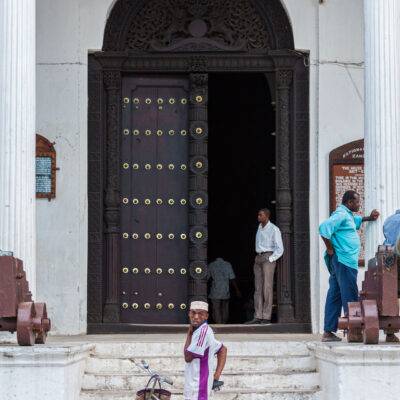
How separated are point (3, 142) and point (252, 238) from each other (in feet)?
33.9

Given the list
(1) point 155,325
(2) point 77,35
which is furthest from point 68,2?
(1) point 155,325

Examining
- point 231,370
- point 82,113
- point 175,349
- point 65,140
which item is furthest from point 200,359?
point 82,113

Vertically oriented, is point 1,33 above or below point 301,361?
above

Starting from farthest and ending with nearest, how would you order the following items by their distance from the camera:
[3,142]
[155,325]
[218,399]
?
1. [155,325]
2. [3,142]
3. [218,399]

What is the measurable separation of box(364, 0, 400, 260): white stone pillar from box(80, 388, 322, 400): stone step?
5.89 ft

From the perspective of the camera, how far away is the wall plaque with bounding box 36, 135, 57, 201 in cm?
1512

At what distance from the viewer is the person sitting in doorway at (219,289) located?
17203 mm

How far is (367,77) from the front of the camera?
516 inches

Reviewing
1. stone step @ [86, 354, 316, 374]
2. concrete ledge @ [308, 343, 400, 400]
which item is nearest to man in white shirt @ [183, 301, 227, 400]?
concrete ledge @ [308, 343, 400, 400]

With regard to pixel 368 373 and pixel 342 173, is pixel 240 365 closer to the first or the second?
pixel 368 373

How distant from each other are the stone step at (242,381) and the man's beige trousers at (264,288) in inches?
123

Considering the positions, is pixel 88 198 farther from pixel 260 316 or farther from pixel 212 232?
pixel 212 232

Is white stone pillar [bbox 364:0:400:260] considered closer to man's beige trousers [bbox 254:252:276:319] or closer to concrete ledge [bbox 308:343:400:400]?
concrete ledge [bbox 308:343:400:400]

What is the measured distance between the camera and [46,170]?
49.7 feet
